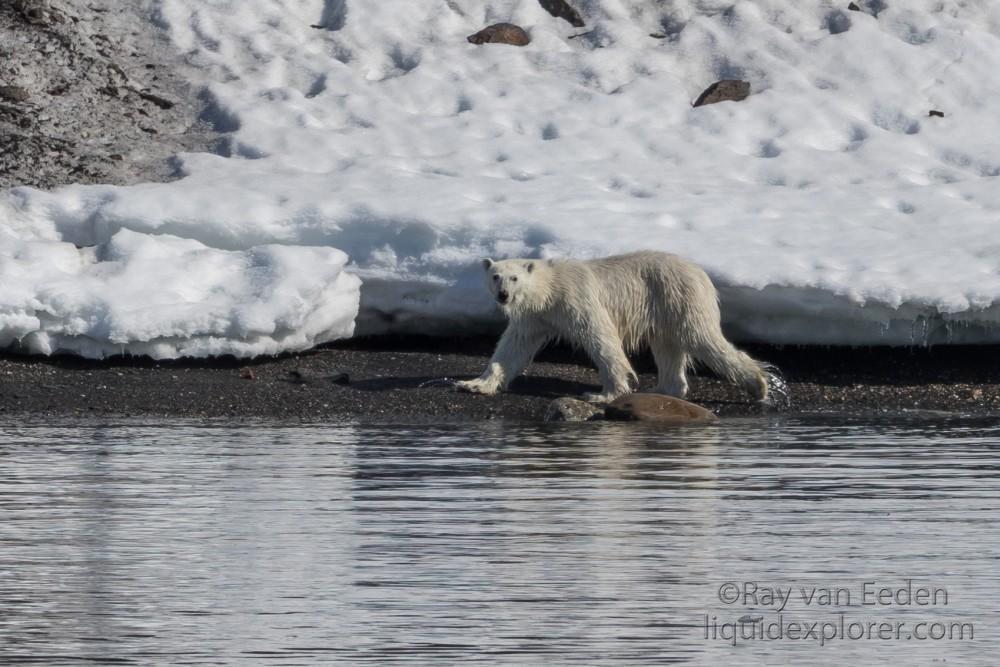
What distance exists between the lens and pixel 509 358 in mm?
12828

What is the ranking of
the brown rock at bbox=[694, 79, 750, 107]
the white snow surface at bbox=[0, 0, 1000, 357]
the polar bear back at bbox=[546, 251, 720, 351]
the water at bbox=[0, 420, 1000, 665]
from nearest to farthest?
the water at bbox=[0, 420, 1000, 665] < the polar bear back at bbox=[546, 251, 720, 351] < the white snow surface at bbox=[0, 0, 1000, 357] < the brown rock at bbox=[694, 79, 750, 107]

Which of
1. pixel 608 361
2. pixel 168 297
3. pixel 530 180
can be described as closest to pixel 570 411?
pixel 608 361

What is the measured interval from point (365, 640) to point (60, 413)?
712 cm

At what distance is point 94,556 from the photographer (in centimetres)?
640

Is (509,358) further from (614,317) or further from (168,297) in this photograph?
(168,297)

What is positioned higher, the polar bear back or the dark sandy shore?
the polar bear back

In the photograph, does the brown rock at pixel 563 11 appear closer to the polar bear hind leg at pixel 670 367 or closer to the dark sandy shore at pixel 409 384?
the dark sandy shore at pixel 409 384

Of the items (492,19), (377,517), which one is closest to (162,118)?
(492,19)

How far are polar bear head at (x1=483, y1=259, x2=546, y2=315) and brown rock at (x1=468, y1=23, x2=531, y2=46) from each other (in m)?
6.54

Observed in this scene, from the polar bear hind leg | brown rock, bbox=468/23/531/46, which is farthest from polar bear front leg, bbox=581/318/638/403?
brown rock, bbox=468/23/531/46

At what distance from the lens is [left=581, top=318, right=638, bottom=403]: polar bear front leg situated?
12.7 meters

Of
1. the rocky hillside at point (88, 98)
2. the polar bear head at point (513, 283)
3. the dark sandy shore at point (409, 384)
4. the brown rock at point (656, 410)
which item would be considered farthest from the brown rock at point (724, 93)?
the brown rock at point (656, 410)

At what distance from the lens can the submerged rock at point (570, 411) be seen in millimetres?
12055

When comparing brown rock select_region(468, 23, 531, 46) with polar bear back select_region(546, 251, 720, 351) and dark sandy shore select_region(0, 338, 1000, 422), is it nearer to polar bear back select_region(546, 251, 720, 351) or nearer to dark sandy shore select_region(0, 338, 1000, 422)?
dark sandy shore select_region(0, 338, 1000, 422)
